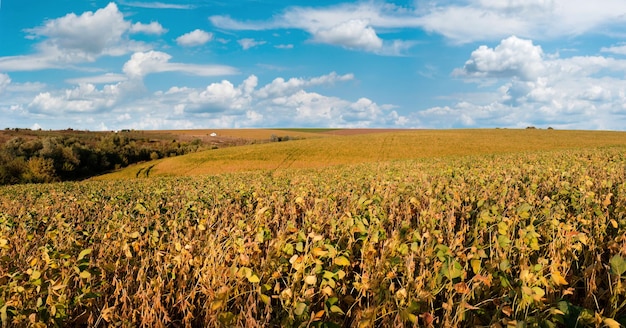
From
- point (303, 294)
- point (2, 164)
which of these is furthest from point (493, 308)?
point (2, 164)

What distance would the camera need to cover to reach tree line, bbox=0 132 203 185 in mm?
60438

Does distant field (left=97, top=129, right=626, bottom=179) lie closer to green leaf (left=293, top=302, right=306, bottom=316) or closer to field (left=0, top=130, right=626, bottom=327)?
field (left=0, top=130, right=626, bottom=327)

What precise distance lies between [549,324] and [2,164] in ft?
246

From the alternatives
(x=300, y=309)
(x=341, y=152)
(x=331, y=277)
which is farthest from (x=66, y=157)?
(x=300, y=309)

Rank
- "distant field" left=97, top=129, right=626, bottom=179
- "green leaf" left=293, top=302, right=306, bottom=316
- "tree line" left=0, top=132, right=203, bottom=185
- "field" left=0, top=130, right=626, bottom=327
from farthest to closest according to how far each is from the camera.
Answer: "tree line" left=0, top=132, right=203, bottom=185 → "distant field" left=97, top=129, right=626, bottom=179 → "field" left=0, top=130, right=626, bottom=327 → "green leaf" left=293, top=302, right=306, bottom=316

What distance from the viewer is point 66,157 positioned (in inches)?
2724

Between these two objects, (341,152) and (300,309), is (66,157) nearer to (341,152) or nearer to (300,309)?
(341,152)

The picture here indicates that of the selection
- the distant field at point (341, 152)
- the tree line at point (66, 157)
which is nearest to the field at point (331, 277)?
the distant field at point (341, 152)

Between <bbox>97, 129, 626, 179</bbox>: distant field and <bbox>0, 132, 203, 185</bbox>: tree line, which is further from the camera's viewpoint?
<bbox>0, 132, 203, 185</bbox>: tree line

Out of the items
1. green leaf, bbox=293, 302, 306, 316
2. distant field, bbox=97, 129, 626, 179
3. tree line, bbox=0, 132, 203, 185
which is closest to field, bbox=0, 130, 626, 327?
green leaf, bbox=293, 302, 306, 316

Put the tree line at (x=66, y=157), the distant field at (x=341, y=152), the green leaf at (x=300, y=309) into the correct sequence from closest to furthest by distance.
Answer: the green leaf at (x=300, y=309), the distant field at (x=341, y=152), the tree line at (x=66, y=157)

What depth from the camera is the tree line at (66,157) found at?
60.4 meters

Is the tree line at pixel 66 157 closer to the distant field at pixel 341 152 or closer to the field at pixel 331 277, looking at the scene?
the distant field at pixel 341 152

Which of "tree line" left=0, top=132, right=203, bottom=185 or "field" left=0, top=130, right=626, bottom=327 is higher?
"field" left=0, top=130, right=626, bottom=327
